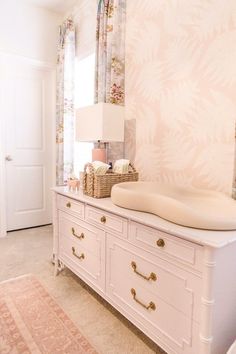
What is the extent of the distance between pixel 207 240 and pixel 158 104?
1.26 m

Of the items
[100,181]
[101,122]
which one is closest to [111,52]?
[101,122]

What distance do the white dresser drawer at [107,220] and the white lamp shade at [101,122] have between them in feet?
1.91

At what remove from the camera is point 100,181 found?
1.61 meters

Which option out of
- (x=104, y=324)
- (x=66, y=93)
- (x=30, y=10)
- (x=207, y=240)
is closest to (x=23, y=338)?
(x=104, y=324)

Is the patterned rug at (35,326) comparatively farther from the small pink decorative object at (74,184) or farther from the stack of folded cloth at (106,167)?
the stack of folded cloth at (106,167)

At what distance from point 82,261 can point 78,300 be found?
Result: 0.28 m

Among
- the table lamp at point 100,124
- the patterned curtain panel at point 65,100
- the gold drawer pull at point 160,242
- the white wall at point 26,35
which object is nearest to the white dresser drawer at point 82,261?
the gold drawer pull at point 160,242

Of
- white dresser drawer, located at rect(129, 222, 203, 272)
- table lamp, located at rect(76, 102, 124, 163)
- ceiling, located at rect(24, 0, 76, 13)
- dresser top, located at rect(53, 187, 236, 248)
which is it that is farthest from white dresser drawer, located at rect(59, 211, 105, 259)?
ceiling, located at rect(24, 0, 76, 13)

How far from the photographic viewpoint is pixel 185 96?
1.68 meters

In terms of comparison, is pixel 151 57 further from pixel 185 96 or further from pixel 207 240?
pixel 207 240

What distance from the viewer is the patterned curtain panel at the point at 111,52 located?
2.14 meters

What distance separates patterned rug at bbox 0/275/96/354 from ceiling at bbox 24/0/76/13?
10.2 ft

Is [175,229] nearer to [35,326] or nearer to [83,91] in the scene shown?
[35,326]

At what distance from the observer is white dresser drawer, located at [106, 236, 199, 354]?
1043 millimetres
